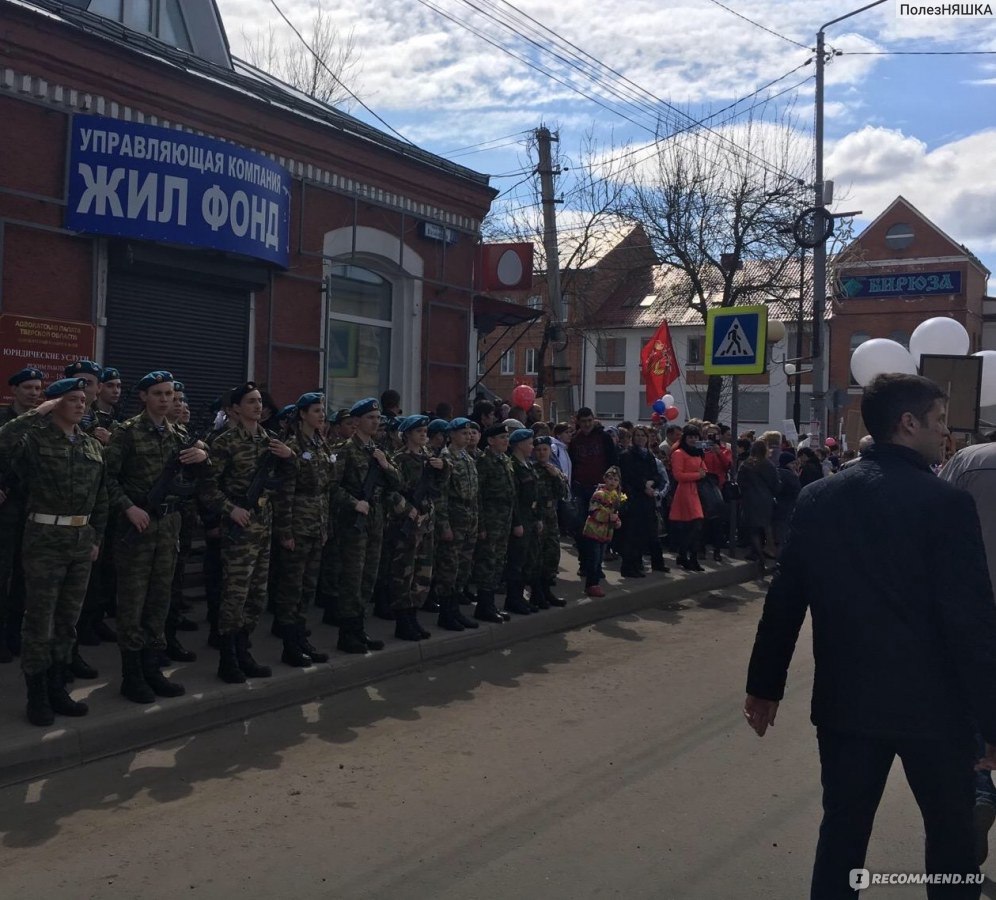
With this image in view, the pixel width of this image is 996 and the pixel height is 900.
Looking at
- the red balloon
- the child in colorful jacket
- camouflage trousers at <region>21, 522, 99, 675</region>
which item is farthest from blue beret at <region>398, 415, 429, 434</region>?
the red balloon

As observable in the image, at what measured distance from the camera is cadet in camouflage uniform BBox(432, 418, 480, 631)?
9070 mm

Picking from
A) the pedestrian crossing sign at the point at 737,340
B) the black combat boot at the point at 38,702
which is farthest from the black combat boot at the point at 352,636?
the pedestrian crossing sign at the point at 737,340

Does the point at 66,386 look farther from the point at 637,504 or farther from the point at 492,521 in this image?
the point at 637,504

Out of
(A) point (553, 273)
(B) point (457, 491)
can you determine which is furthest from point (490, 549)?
(A) point (553, 273)

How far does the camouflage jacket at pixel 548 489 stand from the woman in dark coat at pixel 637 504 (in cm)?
225

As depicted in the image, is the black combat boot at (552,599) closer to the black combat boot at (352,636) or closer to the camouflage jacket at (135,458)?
the black combat boot at (352,636)

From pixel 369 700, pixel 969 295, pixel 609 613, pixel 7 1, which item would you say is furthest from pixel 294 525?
pixel 969 295

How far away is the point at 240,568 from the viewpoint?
6863 mm

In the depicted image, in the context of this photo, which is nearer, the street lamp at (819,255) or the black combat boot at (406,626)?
the black combat boot at (406,626)

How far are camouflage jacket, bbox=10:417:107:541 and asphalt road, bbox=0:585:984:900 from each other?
1.48 metres

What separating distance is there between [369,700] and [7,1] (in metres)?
7.35

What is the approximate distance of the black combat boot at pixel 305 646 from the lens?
7.50 m

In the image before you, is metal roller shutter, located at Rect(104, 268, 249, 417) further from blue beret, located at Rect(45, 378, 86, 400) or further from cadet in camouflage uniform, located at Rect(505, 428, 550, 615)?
blue beret, located at Rect(45, 378, 86, 400)

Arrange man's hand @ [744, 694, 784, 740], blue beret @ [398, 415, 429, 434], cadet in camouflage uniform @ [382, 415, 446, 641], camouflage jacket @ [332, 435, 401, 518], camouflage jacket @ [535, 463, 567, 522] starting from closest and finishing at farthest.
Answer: man's hand @ [744, 694, 784, 740] → camouflage jacket @ [332, 435, 401, 518] → cadet in camouflage uniform @ [382, 415, 446, 641] → blue beret @ [398, 415, 429, 434] → camouflage jacket @ [535, 463, 567, 522]
